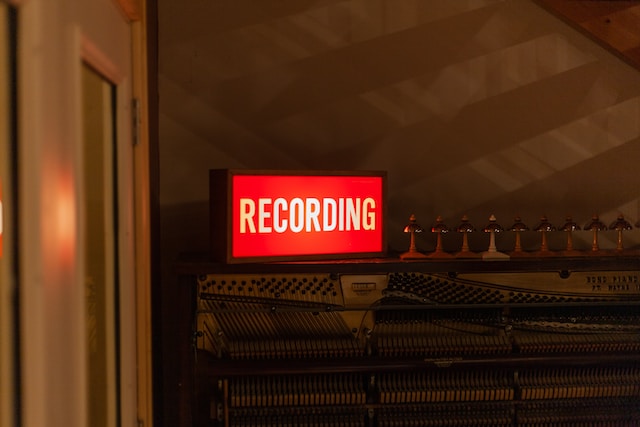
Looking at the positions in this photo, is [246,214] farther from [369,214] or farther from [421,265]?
[421,265]

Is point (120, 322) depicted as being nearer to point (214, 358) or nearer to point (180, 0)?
point (214, 358)

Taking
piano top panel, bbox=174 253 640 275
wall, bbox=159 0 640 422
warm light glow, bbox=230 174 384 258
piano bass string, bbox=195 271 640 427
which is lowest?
piano bass string, bbox=195 271 640 427

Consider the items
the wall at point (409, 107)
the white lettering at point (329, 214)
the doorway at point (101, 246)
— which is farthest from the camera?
the wall at point (409, 107)

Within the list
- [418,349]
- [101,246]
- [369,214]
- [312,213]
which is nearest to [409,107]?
[369,214]

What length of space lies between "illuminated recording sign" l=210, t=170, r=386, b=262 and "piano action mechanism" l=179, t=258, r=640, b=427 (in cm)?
8

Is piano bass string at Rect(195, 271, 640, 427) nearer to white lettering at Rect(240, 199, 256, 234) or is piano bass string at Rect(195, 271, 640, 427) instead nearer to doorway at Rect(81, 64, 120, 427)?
white lettering at Rect(240, 199, 256, 234)

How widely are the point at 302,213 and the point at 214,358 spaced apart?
54cm

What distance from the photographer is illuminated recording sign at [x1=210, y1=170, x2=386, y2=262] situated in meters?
2.26

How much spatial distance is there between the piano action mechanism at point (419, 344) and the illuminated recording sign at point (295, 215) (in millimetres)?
75

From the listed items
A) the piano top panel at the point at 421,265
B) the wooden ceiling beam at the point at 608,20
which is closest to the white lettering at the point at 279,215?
the piano top panel at the point at 421,265

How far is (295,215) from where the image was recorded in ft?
7.66

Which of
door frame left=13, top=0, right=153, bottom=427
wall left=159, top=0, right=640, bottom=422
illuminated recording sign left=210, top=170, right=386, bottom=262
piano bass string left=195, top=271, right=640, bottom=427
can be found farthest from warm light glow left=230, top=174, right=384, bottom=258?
door frame left=13, top=0, right=153, bottom=427

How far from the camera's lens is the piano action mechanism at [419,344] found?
2.32 metres

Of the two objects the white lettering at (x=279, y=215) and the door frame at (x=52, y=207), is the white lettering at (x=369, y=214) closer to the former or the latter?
the white lettering at (x=279, y=215)
